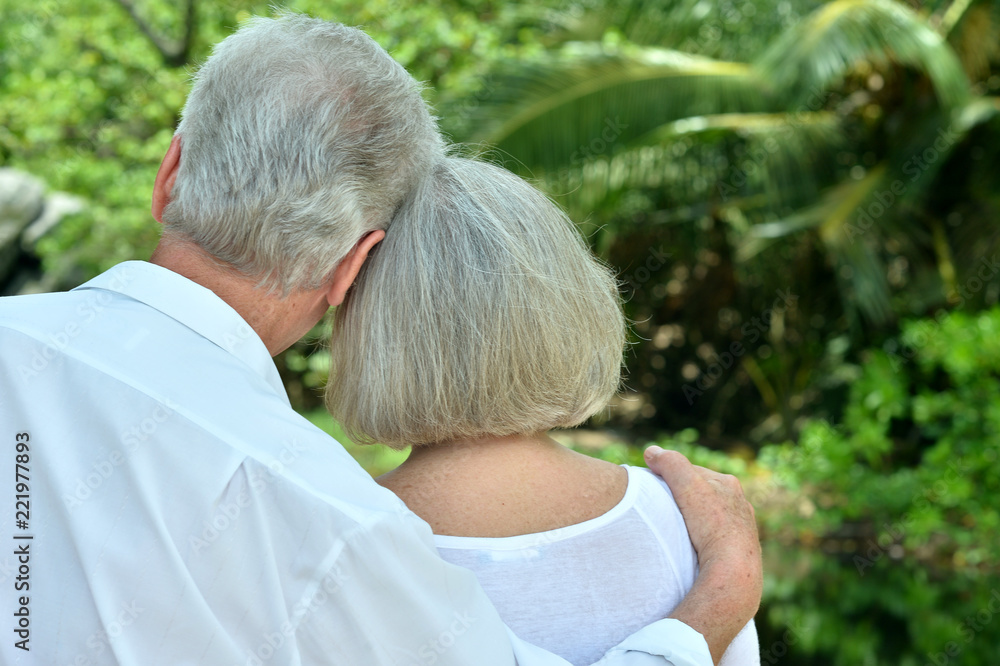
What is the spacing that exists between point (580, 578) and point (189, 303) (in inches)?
27.0

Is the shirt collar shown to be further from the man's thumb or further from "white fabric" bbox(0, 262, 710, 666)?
the man's thumb

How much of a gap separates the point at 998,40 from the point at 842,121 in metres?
1.27

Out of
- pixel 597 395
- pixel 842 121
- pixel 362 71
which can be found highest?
pixel 362 71

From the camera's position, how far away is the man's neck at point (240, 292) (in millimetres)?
1333

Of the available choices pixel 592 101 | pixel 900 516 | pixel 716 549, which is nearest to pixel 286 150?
pixel 716 549

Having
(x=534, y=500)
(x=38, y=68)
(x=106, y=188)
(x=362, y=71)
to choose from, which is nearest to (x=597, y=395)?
(x=534, y=500)

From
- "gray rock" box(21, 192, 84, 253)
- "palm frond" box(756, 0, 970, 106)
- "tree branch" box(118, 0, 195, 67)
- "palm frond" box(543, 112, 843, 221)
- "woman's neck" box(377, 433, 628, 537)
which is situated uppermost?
"woman's neck" box(377, 433, 628, 537)

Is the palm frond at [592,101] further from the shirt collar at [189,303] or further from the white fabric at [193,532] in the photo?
the white fabric at [193,532]

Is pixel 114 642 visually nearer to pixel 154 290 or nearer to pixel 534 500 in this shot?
pixel 154 290

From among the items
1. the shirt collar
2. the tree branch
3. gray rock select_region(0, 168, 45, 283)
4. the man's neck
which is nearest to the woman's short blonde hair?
the man's neck

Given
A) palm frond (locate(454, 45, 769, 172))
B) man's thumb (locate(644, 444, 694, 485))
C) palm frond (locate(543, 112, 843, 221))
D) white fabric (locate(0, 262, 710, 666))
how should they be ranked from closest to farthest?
white fabric (locate(0, 262, 710, 666)), man's thumb (locate(644, 444, 694, 485)), palm frond (locate(454, 45, 769, 172)), palm frond (locate(543, 112, 843, 221))

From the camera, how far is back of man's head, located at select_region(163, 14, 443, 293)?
1.30 meters

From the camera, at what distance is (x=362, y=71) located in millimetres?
1348

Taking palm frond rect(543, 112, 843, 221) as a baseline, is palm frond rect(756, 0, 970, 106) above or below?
above
